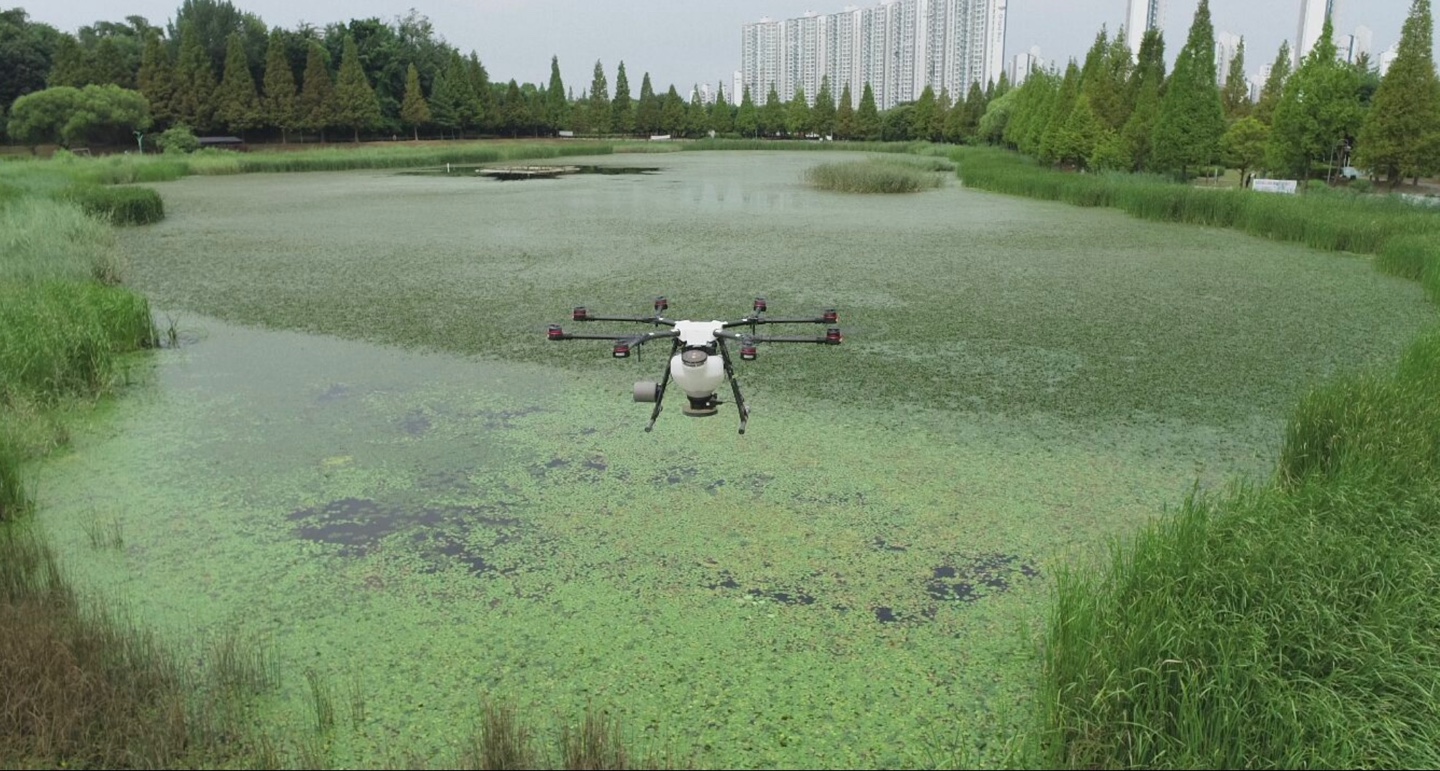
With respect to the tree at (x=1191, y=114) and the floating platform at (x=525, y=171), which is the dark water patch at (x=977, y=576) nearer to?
the tree at (x=1191, y=114)

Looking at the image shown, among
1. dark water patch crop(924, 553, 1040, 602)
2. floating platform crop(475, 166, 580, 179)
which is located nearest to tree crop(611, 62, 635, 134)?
floating platform crop(475, 166, 580, 179)

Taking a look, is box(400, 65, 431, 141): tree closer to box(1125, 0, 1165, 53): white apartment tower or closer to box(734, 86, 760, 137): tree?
box(734, 86, 760, 137): tree

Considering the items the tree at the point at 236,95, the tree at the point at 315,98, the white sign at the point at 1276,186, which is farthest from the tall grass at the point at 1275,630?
the tree at the point at 315,98

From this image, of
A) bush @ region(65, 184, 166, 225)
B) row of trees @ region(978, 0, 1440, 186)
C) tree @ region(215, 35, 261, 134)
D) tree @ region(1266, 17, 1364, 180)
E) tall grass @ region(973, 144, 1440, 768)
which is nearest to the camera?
tall grass @ region(973, 144, 1440, 768)

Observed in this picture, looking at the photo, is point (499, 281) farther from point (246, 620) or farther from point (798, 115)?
Result: point (798, 115)

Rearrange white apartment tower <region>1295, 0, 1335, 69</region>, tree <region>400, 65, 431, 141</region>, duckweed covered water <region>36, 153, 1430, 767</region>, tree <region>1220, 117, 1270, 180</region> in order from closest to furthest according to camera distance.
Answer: duckweed covered water <region>36, 153, 1430, 767</region> < tree <region>1220, 117, 1270, 180</region> < tree <region>400, 65, 431, 141</region> < white apartment tower <region>1295, 0, 1335, 69</region>
